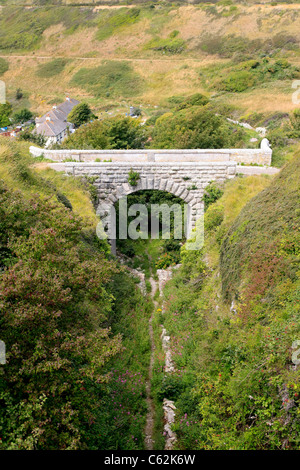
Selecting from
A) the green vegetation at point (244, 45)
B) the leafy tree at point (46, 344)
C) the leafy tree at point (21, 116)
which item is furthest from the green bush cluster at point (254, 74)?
the leafy tree at point (46, 344)

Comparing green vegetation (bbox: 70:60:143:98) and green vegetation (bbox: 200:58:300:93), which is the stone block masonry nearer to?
green vegetation (bbox: 200:58:300:93)

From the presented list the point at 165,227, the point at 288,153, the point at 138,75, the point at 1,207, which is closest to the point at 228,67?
the point at 138,75

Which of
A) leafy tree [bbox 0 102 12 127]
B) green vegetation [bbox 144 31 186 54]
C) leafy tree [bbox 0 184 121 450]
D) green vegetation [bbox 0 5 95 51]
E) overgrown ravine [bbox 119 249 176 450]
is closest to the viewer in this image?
leafy tree [bbox 0 184 121 450]

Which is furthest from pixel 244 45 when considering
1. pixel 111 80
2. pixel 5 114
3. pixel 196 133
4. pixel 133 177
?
pixel 133 177

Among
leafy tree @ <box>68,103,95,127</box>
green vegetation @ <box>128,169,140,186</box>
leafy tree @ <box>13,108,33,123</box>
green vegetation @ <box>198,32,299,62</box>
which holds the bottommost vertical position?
leafy tree @ <box>13,108,33,123</box>

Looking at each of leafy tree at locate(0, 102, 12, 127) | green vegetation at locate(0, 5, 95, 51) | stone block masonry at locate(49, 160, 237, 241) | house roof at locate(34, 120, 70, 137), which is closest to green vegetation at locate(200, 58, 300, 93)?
house roof at locate(34, 120, 70, 137)

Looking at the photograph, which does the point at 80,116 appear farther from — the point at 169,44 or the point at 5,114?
the point at 169,44
